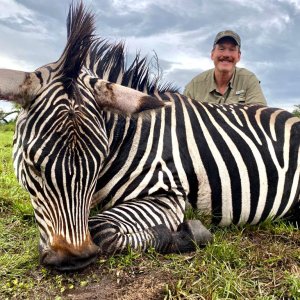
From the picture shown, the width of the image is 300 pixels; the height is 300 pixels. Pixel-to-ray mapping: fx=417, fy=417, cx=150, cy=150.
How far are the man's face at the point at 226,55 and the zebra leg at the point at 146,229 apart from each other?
3.85 m

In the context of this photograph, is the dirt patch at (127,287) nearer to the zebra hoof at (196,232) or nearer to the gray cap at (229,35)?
the zebra hoof at (196,232)

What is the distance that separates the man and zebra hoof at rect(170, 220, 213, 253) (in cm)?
374

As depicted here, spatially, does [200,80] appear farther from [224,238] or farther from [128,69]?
[224,238]

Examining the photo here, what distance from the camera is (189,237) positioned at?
2.88 metres

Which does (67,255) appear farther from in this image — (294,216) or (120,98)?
(294,216)

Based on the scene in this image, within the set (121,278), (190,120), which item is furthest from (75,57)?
(121,278)

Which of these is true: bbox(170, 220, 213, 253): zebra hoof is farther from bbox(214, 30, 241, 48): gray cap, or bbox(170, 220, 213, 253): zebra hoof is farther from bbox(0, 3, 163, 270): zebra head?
bbox(214, 30, 241, 48): gray cap

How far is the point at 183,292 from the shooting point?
2262 mm

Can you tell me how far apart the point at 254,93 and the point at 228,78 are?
0.53 m

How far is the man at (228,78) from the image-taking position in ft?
21.0

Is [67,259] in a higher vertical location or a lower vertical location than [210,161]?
lower

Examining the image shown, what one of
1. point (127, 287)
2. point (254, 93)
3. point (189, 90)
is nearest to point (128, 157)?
point (127, 287)

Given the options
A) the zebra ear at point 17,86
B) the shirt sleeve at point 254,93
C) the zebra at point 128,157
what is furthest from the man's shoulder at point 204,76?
the zebra ear at point 17,86

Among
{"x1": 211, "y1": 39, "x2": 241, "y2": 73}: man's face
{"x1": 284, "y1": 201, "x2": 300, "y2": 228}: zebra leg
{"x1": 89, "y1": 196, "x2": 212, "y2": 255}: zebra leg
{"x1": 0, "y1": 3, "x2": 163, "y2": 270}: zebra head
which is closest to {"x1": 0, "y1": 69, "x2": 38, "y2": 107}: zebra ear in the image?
{"x1": 0, "y1": 3, "x2": 163, "y2": 270}: zebra head
